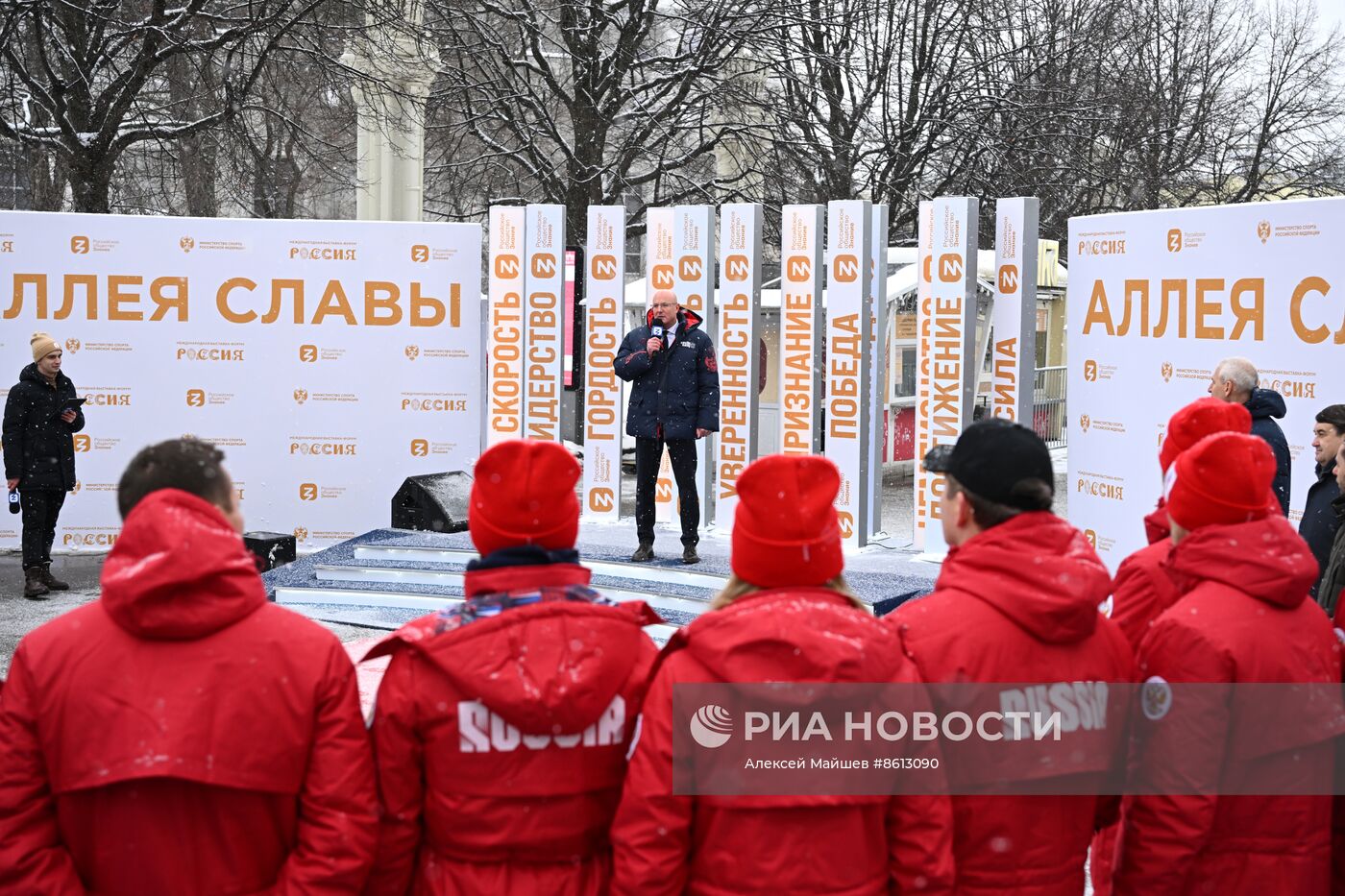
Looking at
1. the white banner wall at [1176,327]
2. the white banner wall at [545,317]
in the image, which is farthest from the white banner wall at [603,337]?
the white banner wall at [1176,327]

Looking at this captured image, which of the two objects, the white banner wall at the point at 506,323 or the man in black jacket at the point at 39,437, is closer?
the man in black jacket at the point at 39,437

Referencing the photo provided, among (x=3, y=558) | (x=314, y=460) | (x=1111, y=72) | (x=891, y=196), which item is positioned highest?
(x=1111, y=72)

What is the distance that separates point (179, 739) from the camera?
8.05 feet

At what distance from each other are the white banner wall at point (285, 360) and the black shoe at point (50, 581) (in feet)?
5.05

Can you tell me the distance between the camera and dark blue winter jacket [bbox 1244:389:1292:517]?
6.62 metres

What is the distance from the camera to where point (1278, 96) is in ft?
95.2

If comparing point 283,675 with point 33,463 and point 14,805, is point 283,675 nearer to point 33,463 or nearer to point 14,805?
point 14,805

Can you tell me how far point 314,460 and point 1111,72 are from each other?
1925 cm

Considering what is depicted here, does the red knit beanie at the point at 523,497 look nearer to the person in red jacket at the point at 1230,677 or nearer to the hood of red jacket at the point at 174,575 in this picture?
the hood of red jacket at the point at 174,575

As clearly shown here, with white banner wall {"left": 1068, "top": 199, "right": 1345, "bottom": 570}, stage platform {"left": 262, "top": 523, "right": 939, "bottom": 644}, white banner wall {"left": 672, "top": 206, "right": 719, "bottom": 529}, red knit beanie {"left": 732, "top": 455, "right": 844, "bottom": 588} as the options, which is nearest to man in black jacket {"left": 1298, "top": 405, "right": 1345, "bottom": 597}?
white banner wall {"left": 1068, "top": 199, "right": 1345, "bottom": 570}

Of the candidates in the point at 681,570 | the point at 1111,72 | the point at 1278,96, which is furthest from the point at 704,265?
the point at 1278,96

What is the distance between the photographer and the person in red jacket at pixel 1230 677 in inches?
114

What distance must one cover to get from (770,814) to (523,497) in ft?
2.47

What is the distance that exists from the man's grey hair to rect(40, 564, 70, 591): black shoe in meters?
7.64
